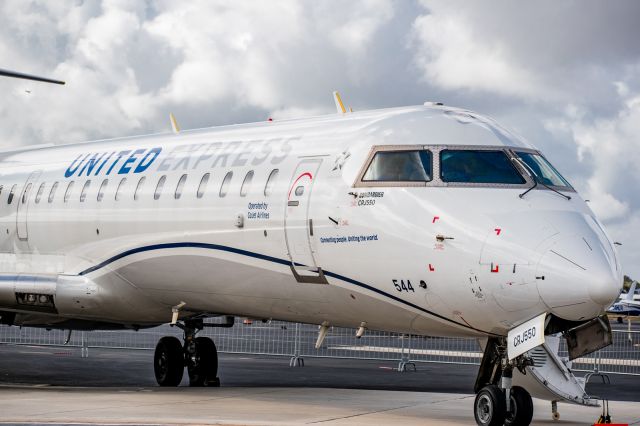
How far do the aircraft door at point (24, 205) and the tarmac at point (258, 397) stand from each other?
2676 mm

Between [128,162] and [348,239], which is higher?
[128,162]

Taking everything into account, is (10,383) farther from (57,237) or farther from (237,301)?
(237,301)

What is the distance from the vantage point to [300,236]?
14.2 m

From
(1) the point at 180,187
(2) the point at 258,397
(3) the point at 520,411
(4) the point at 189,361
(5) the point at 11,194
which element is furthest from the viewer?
(4) the point at 189,361

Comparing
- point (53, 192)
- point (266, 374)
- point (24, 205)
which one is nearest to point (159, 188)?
point (53, 192)

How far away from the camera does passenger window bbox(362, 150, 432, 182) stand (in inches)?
530

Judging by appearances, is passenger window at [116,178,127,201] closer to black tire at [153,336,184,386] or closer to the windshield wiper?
black tire at [153,336,184,386]

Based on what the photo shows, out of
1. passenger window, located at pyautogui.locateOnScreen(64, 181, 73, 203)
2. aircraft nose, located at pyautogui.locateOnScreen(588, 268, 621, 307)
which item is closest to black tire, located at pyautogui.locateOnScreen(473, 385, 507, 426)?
aircraft nose, located at pyautogui.locateOnScreen(588, 268, 621, 307)

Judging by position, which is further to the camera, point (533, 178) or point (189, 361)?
point (189, 361)

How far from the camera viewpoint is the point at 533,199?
12695 millimetres

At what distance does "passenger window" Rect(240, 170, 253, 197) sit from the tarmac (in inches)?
116

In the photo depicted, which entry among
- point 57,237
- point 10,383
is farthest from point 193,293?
point 10,383

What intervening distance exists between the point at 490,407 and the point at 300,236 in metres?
3.35

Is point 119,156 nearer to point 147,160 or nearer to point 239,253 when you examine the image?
point 147,160
